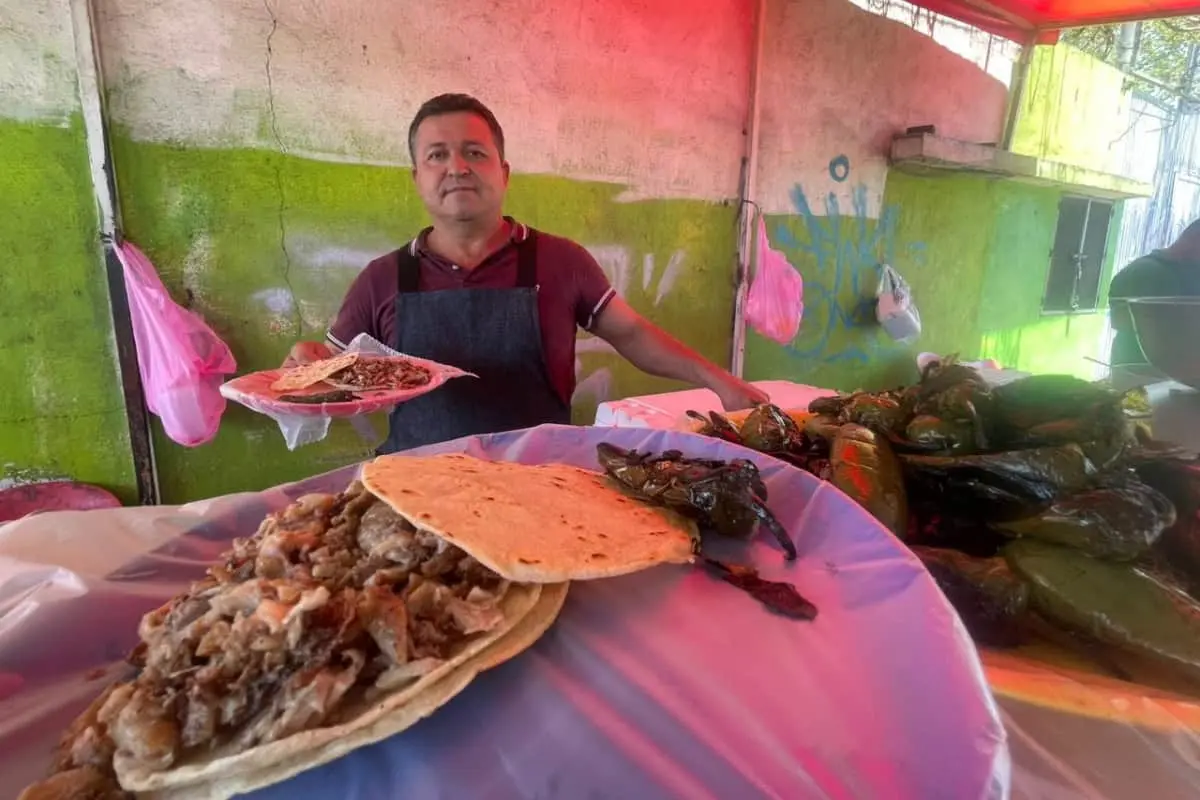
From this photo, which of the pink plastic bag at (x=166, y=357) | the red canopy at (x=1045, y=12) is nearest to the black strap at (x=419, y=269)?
the pink plastic bag at (x=166, y=357)

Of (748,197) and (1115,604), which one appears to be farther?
(748,197)

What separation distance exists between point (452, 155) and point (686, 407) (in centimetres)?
145

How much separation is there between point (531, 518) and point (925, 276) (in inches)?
258

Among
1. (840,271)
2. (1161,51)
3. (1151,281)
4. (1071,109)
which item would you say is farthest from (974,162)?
(1161,51)

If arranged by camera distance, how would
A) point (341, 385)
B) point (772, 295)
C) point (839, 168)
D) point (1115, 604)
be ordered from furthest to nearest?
point (839, 168) < point (772, 295) < point (341, 385) < point (1115, 604)

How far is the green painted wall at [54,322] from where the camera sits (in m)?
2.49

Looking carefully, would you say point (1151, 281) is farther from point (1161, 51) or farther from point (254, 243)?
point (1161, 51)

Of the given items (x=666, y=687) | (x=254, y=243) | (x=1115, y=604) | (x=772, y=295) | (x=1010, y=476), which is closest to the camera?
(x=666, y=687)

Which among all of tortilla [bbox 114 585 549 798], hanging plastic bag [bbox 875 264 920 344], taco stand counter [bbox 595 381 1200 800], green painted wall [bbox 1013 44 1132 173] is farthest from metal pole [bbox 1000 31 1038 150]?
tortilla [bbox 114 585 549 798]

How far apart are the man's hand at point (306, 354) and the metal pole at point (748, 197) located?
316 centimetres

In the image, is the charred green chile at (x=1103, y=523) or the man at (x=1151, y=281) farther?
the man at (x=1151, y=281)

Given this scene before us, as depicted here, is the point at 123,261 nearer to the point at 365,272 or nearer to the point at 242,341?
the point at 242,341

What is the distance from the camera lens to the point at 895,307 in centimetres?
577

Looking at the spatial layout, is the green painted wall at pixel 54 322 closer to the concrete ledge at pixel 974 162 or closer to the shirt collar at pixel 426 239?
the shirt collar at pixel 426 239
